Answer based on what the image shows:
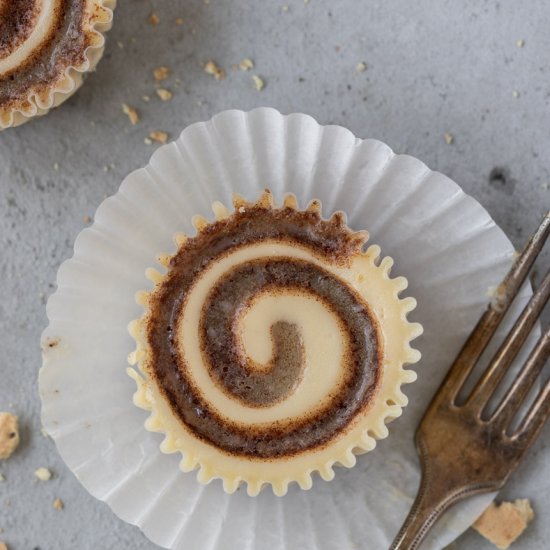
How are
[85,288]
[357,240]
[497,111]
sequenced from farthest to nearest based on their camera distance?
[497,111]
[85,288]
[357,240]

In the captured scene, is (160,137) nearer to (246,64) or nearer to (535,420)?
(246,64)

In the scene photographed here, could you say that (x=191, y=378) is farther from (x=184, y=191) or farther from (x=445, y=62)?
(x=445, y=62)

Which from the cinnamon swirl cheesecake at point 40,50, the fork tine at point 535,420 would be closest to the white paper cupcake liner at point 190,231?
the fork tine at point 535,420

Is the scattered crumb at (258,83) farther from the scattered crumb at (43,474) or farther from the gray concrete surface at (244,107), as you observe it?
the scattered crumb at (43,474)

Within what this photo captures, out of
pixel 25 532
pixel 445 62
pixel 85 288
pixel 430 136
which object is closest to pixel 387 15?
pixel 445 62

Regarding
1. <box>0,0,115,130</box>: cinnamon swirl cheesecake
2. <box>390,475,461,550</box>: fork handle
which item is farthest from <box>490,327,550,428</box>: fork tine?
<box>0,0,115,130</box>: cinnamon swirl cheesecake

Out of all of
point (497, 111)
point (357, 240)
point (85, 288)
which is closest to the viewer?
Result: point (357, 240)
